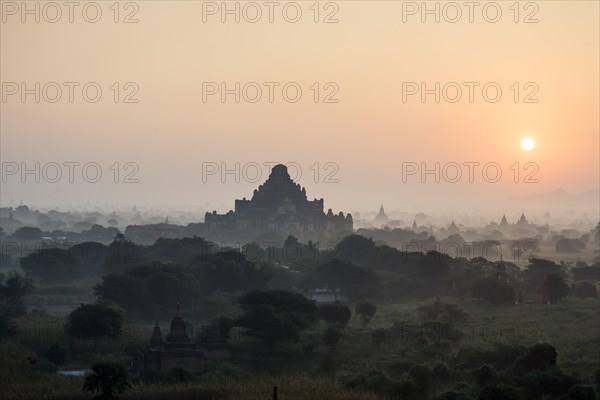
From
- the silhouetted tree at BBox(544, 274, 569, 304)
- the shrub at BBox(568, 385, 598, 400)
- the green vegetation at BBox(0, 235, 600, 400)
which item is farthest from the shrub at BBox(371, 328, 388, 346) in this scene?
the silhouetted tree at BBox(544, 274, 569, 304)

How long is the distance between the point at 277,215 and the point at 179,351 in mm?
92510

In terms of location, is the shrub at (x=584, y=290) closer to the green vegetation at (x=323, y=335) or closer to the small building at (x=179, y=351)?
the green vegetation at (x=323, y=335)

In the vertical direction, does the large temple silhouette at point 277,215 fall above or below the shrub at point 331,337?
above

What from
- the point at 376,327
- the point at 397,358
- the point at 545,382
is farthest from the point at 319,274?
the point at 545,382

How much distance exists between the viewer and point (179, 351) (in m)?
41.5

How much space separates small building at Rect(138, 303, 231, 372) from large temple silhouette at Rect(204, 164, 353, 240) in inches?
3417

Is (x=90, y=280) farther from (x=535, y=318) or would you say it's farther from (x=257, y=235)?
(x=257, y=235)

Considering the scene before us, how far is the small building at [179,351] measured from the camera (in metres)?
41.1

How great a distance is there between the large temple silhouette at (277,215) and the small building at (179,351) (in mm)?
86788

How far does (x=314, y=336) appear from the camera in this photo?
4853 cm

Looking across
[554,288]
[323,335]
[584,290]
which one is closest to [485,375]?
[323,335]

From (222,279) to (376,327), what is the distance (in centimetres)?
1823

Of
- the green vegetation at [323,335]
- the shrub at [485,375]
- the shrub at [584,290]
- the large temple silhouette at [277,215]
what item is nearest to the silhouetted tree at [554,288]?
the green vegetation at [323,335]

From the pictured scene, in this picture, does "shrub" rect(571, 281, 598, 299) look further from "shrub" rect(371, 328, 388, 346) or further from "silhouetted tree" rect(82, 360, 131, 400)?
"silhouetted tree" rect(82, 360, 131, 400)
